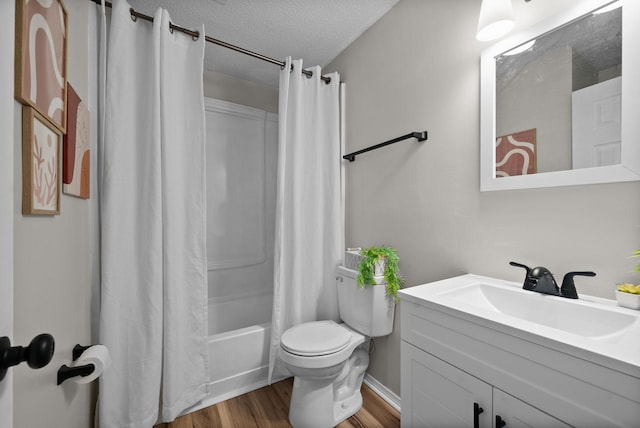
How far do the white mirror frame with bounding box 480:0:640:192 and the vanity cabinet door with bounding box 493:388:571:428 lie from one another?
73 cm

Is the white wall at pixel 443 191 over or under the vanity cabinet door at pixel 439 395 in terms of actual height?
over

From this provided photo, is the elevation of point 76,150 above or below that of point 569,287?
above

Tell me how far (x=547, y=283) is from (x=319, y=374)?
1.08 m

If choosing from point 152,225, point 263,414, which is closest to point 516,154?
point 152,225

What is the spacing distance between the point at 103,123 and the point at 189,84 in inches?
19.4

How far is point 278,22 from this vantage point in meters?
1.81

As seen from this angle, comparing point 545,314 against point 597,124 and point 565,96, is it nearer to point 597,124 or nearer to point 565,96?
point 597,124

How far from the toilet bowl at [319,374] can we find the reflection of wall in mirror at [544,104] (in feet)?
4.09

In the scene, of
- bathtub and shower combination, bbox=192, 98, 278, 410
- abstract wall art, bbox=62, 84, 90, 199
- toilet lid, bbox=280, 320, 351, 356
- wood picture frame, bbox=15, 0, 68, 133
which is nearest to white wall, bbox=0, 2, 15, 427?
wood picture frame, bbox=15, 0, 68, 133

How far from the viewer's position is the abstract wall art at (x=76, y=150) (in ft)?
3.22

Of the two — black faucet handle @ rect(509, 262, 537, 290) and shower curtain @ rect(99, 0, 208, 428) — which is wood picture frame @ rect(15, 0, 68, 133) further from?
black faucet handle @ rect(509, 262, 537, 290)

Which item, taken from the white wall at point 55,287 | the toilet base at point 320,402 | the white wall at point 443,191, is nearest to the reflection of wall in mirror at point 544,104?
the white wall at point 443,191

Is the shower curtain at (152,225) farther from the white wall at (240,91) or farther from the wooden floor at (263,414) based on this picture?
the white wall at (240,91)

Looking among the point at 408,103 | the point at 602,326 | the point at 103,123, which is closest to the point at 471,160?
the point at 408,103
